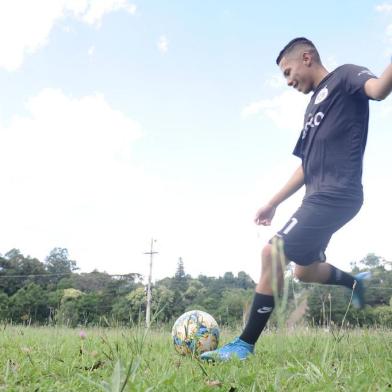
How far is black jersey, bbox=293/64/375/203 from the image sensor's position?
3.21 metres

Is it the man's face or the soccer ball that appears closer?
the soccer ball

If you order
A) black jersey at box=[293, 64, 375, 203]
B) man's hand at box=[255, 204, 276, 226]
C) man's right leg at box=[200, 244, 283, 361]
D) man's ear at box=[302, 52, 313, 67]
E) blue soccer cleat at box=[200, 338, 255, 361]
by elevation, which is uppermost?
man's ear at box=[302, 52, 313, 67]

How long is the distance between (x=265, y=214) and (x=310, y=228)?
0.96m

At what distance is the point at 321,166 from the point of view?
3371 mm

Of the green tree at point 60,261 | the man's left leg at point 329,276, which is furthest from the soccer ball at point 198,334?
the green tree at point 60,261

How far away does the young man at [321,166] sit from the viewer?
10.4 ft

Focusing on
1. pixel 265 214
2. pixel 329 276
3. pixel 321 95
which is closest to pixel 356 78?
pixel 321 95

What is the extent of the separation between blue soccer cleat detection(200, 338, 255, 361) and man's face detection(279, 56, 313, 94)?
2.14 metres

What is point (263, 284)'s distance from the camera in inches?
128

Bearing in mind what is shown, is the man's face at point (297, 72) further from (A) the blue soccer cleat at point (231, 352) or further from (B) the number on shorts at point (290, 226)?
(A) the blue soccer cleat at point (231, 352)

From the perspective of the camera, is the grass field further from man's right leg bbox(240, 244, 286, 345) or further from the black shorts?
the black shorts

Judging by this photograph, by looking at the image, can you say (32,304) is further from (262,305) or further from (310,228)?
(310,228)

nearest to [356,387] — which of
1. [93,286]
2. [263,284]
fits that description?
[263,284]

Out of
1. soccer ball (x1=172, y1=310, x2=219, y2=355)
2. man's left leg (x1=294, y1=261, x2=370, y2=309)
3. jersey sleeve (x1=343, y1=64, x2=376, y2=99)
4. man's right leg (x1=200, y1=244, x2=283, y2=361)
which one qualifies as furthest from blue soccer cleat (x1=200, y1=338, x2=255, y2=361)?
jersey sleeve (x1=343, y1=64, x2=376, y2=99)
